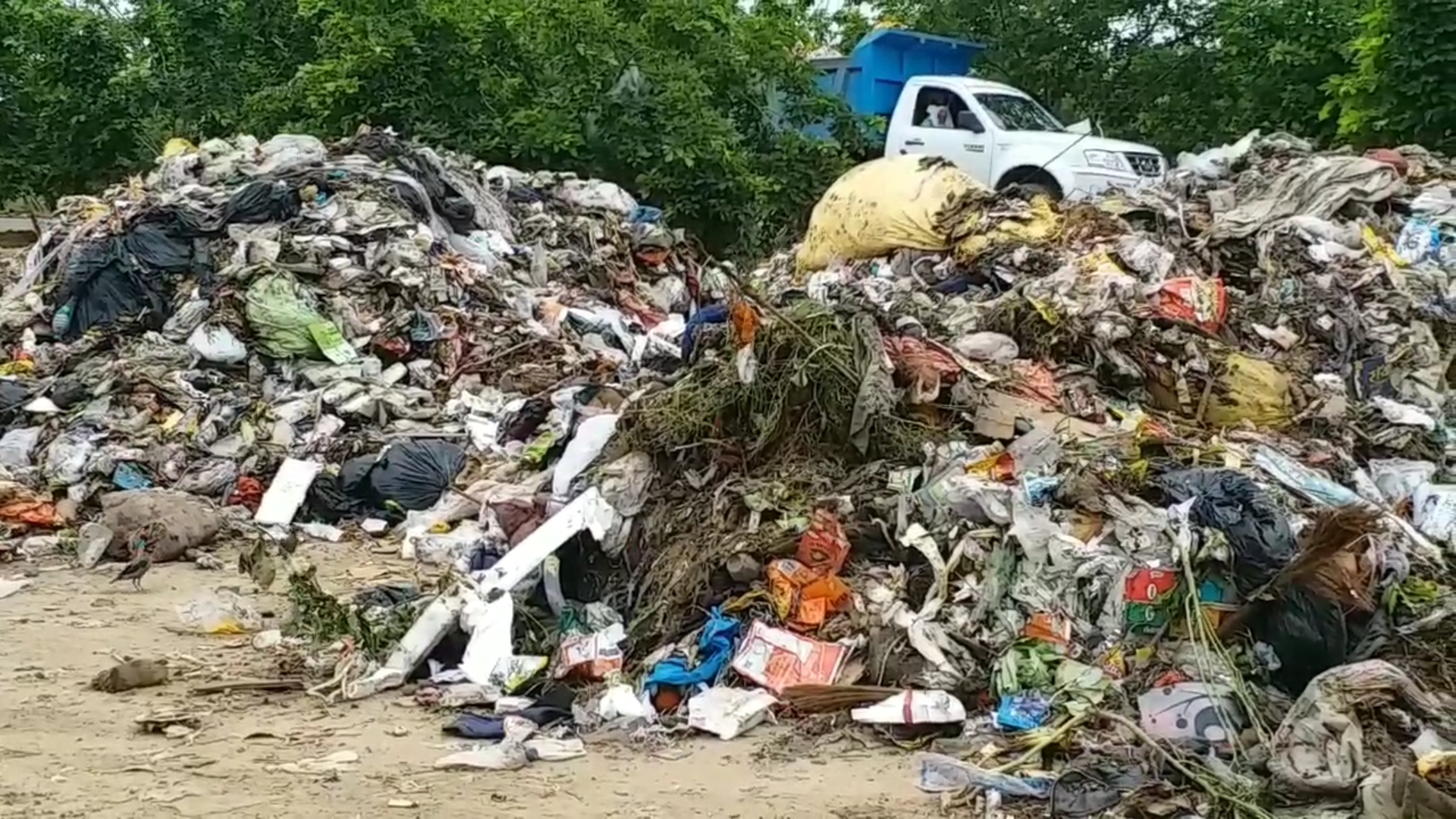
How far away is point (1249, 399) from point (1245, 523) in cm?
250

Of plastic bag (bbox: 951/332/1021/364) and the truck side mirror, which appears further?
the truck side mirror

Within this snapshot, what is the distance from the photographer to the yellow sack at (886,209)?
10289 mm

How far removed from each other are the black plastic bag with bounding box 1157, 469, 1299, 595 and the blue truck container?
41.3ft

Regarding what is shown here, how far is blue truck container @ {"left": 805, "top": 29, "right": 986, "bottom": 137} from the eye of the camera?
17.7m

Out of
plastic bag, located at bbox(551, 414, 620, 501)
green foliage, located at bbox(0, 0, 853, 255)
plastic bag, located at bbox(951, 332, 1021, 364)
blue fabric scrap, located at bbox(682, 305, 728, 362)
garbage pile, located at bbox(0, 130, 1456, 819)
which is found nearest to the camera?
garbage pile, located at bbox(0, 130, 1456, 819)

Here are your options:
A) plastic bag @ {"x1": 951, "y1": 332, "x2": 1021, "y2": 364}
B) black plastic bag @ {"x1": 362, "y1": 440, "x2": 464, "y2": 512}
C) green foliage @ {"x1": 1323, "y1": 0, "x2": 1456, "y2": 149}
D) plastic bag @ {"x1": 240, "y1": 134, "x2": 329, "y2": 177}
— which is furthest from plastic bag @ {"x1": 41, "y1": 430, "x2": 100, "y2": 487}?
green foliage @ {"x1": 1323, "y1": 0, "x2": 1456, "y2": 149}

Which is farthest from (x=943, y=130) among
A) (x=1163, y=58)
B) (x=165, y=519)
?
(x=165, y=519)

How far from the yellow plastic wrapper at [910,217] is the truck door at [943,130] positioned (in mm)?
3249

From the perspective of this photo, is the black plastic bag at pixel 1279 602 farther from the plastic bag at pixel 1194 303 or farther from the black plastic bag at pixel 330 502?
the black plastic bag at pixel 330 502

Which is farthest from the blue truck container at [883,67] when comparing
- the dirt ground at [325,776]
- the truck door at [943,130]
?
the dirt ground at [325,776]

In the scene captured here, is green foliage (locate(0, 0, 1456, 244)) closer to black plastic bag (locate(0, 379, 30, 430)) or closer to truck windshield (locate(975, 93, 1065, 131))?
truck windshield (locate(975, 93, 1065, 131))

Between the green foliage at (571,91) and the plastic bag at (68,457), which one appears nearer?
the plastic bag at (68,457)

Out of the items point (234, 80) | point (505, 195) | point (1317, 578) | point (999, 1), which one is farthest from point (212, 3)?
point (1317, 578)

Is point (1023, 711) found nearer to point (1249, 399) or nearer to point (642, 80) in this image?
point (1249, 399)
